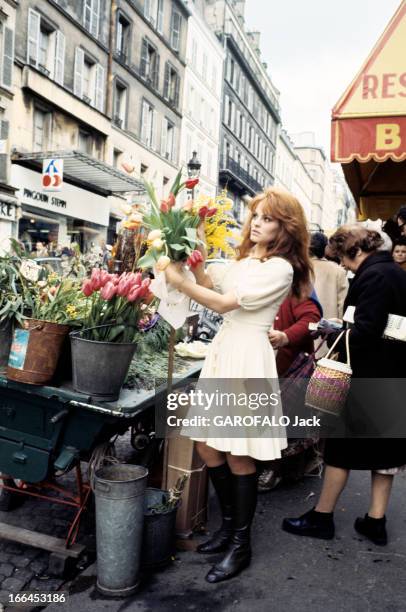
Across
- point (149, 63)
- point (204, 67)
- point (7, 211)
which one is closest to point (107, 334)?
point (7, 211)

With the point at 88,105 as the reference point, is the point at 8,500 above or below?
below

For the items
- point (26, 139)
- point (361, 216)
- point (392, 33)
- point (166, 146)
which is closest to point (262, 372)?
point (392, 33)

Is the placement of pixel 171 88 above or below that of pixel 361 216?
above

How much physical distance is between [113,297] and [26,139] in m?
15.4

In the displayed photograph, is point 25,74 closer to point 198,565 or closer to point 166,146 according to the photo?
point 166,146

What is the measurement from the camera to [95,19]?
1955 centimetres

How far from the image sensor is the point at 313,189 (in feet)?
252

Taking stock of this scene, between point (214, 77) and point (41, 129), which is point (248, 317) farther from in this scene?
point (214, 77)

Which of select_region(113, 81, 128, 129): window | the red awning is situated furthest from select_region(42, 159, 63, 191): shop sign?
the red awning

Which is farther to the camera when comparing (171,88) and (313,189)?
(313,189)

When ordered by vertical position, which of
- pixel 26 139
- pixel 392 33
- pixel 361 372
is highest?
pixel 26 139

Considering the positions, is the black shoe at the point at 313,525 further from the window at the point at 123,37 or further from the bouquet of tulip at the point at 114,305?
the window at the point at 123,37

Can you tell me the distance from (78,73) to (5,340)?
1807 centimetres

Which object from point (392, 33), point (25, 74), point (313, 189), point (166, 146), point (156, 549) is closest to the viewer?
point (156, 549)
